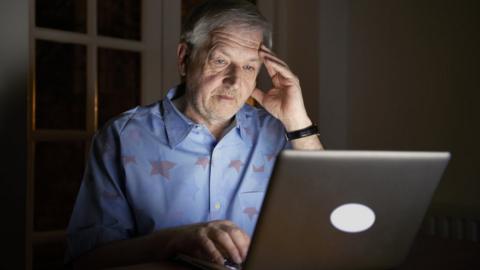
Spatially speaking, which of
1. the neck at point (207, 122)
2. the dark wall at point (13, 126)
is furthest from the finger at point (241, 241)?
the dark wall at point (13, 126)

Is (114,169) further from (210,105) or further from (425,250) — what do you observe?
(425,250)

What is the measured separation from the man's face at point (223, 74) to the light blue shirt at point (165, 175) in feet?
0.23

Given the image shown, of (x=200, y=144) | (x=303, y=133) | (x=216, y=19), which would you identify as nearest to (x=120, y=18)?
(x=216, y=19)

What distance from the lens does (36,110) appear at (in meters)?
2.26

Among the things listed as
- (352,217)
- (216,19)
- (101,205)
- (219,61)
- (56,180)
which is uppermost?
(216,19)

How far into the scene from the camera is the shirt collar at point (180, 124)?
5.28 ft

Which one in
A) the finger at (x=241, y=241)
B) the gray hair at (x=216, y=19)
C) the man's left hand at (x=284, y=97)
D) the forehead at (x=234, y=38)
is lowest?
the finger at (x=241, y=241)

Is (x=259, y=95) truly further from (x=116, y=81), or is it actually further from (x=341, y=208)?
(x=341, y=208)

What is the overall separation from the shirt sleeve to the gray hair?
1.29 ft

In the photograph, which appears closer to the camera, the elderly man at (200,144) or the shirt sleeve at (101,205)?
the shirt sleeve at (101,205)

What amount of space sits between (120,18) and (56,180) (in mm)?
806

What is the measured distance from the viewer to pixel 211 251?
0.98 meters

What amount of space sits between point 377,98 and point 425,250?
4.68 feet

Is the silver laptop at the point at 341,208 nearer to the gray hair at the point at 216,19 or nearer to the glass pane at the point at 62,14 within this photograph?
the gray hair at the point at 216,19
